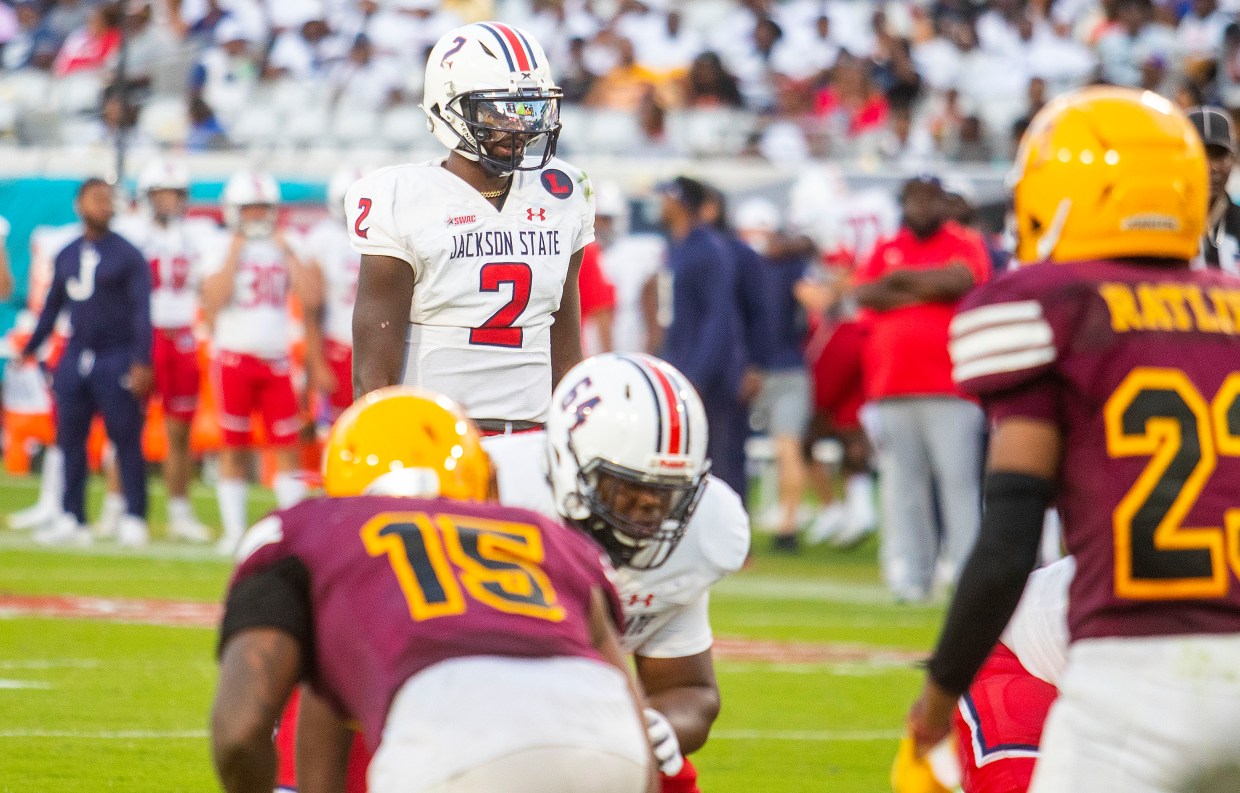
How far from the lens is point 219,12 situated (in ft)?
64.7

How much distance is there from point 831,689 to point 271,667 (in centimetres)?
460

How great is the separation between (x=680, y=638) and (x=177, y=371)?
8461mm

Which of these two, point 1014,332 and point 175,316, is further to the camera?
point 175,316

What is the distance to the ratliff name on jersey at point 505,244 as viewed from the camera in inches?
198

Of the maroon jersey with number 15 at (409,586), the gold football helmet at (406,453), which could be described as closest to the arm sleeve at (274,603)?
the maroon jersey with number 15 at (409,586)

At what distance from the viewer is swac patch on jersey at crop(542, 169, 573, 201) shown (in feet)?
Answer: 17.1

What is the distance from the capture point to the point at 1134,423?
2832mm

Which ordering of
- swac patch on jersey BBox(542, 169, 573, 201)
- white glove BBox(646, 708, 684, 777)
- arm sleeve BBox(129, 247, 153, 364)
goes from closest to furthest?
white glove BBox(646, 708, 684, 777)
swac patch on jersey BBox(542, 169, 573, 201)
arm sleeve BBox(129, 247, 153, 364)

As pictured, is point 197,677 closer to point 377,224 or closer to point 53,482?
point 377,224

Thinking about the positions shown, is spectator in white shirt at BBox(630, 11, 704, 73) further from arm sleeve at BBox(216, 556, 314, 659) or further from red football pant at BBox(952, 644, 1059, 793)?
arm sleeve at BBox(216, 556, 314, 659)

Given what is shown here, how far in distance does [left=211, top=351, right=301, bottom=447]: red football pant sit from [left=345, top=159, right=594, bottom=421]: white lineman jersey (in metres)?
6.14

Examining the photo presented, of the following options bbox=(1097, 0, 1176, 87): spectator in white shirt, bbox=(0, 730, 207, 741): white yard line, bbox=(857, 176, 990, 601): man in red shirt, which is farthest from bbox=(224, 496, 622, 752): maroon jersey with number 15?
bbox=(1097, 0, 1176, 87): spectator in white shirt

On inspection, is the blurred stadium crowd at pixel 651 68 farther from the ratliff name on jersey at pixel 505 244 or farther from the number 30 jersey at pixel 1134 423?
the number 30 jersey at pixel 1134 423

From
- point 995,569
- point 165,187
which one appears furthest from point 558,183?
point 165,187
